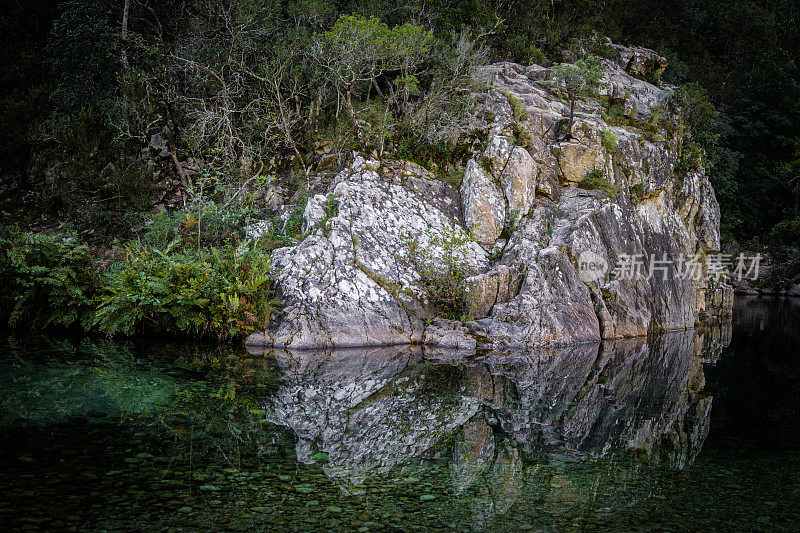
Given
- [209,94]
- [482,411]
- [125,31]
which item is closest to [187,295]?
[482,411]

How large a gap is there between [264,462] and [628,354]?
10605 millimetres

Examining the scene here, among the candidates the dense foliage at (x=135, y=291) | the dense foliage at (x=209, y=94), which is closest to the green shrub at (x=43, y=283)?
the dense foliage at (x=135, y=291)

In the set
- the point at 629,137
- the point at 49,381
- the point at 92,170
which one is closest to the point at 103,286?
the point at 49,381

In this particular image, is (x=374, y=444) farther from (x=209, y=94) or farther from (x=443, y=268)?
(x=209, y=94)

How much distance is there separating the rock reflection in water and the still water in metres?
0.04

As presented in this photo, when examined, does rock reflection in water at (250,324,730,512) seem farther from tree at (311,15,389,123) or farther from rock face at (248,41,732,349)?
tree at (311,15,389,123)

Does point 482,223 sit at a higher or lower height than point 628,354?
higher

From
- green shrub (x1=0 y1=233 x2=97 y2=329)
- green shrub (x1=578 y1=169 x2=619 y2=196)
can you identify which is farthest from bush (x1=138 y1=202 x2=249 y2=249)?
green shrub (x1=578 y1=169 x2=619 y2=196)

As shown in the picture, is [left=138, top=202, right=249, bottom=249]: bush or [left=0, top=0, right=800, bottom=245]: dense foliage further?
[left=0, top=0, right=800, bottom=245]: dense foliage

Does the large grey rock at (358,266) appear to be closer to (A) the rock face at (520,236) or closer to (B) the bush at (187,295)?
(A) the rock face at (520,236)

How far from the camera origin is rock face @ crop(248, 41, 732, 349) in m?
12.5

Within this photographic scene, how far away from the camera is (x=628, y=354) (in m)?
12.8

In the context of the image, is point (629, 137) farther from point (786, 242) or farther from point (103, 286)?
point (786, 242)

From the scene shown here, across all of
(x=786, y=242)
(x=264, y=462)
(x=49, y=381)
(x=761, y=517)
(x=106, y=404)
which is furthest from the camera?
(x=786, y=242)
